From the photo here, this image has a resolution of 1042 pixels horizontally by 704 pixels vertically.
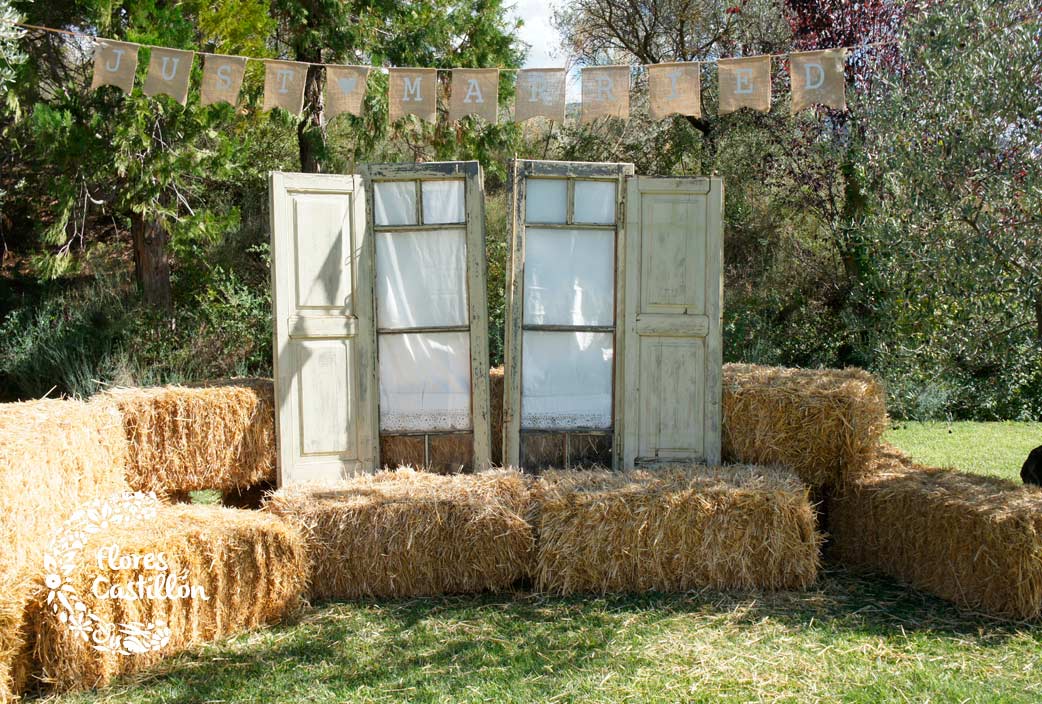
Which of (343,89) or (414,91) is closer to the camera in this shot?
(414,91)

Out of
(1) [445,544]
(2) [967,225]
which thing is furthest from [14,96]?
(2) [967,225]

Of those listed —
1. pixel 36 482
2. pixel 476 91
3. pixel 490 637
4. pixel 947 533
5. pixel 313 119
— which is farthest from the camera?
pixel 313 119

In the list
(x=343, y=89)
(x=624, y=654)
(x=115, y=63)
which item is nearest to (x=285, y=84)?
(x=343, y=89)

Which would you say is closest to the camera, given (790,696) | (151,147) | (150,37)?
(790,696)

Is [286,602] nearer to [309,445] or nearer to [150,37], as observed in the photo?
[309,445]

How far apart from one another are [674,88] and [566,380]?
1.91m

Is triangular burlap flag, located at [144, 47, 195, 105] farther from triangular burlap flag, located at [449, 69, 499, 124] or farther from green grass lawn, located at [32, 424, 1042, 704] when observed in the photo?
green grass lawn, located at [32, 424, 1042, 704]

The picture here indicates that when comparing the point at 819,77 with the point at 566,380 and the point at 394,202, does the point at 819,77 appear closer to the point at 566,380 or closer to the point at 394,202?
the point at 566,380

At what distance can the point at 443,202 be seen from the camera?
5.38 m

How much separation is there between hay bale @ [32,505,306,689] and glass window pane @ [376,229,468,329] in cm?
161

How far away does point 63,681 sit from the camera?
10.9 feet

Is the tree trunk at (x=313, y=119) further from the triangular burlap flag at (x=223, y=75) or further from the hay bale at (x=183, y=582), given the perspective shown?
the hay bale at (x=183, y=582)

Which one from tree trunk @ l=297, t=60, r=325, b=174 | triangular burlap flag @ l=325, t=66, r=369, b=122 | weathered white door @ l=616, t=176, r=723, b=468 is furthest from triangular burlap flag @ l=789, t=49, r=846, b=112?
tree trunk @ l=297, t=60, r=325, b=174

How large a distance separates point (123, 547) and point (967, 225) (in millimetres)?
4455
